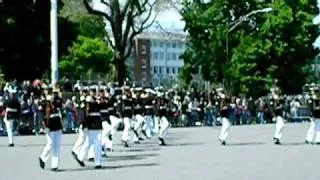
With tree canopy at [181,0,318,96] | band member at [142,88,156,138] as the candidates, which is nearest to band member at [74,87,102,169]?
band member at [142,88,156,138]

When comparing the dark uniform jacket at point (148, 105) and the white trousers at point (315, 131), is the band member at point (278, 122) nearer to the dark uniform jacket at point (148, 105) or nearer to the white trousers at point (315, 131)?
the white trousers at point (315, 131)

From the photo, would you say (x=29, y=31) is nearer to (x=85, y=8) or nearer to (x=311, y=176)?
(x=85, y=8)

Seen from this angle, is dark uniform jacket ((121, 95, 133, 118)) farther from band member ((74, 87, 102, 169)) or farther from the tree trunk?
the tree trunk

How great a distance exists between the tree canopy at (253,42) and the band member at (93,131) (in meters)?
43.5

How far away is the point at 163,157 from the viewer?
2359 cm

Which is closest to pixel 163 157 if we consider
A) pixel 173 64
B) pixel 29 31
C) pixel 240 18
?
pixel 29 31

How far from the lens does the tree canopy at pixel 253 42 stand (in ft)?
214

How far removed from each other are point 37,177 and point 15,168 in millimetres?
2510

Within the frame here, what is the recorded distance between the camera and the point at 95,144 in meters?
20.4

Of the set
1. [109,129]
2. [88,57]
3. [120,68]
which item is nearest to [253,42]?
[120,68]

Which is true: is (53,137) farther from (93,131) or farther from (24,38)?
(24,38)

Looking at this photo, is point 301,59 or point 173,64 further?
point 173,64

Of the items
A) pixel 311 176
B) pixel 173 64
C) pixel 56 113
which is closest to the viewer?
pixel 311 176

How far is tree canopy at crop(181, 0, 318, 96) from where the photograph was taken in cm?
6519
